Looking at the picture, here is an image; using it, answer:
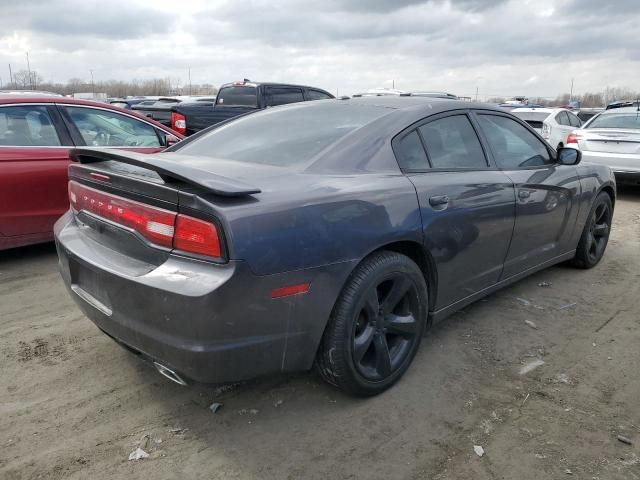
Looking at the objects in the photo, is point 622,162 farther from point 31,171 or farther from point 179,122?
point 31,171

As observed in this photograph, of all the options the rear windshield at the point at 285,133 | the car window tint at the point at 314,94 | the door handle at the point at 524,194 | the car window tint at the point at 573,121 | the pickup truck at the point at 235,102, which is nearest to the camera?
the rear windshield at the point at 285,133

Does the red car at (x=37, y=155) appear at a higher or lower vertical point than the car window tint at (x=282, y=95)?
lower

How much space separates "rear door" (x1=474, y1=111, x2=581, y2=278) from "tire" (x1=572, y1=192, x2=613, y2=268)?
0.45 m

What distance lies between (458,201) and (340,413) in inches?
54.2

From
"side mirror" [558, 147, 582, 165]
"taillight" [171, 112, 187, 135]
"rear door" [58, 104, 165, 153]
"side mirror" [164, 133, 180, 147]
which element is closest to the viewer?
"side mirror" [558, 147, 582, 165]

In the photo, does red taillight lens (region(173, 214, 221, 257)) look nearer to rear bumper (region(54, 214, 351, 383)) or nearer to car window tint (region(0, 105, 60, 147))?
rear bumper (region(54, 214, 351, 383))

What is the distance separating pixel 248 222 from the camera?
2152mm

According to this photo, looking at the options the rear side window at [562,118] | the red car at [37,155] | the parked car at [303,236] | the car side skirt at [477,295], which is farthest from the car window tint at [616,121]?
the red car at [37,155]

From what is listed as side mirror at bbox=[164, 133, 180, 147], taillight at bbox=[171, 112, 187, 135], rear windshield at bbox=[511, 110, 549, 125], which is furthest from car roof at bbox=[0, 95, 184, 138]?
rear windshield at bbox=[511, 110, 549, 125]

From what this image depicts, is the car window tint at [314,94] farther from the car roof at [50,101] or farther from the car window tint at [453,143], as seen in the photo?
the car window tint at [453,143]

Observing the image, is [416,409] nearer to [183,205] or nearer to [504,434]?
[504,434]

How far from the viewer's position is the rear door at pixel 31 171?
459cm

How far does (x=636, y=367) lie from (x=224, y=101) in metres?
9.43

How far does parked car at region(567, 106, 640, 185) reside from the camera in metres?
8.38
